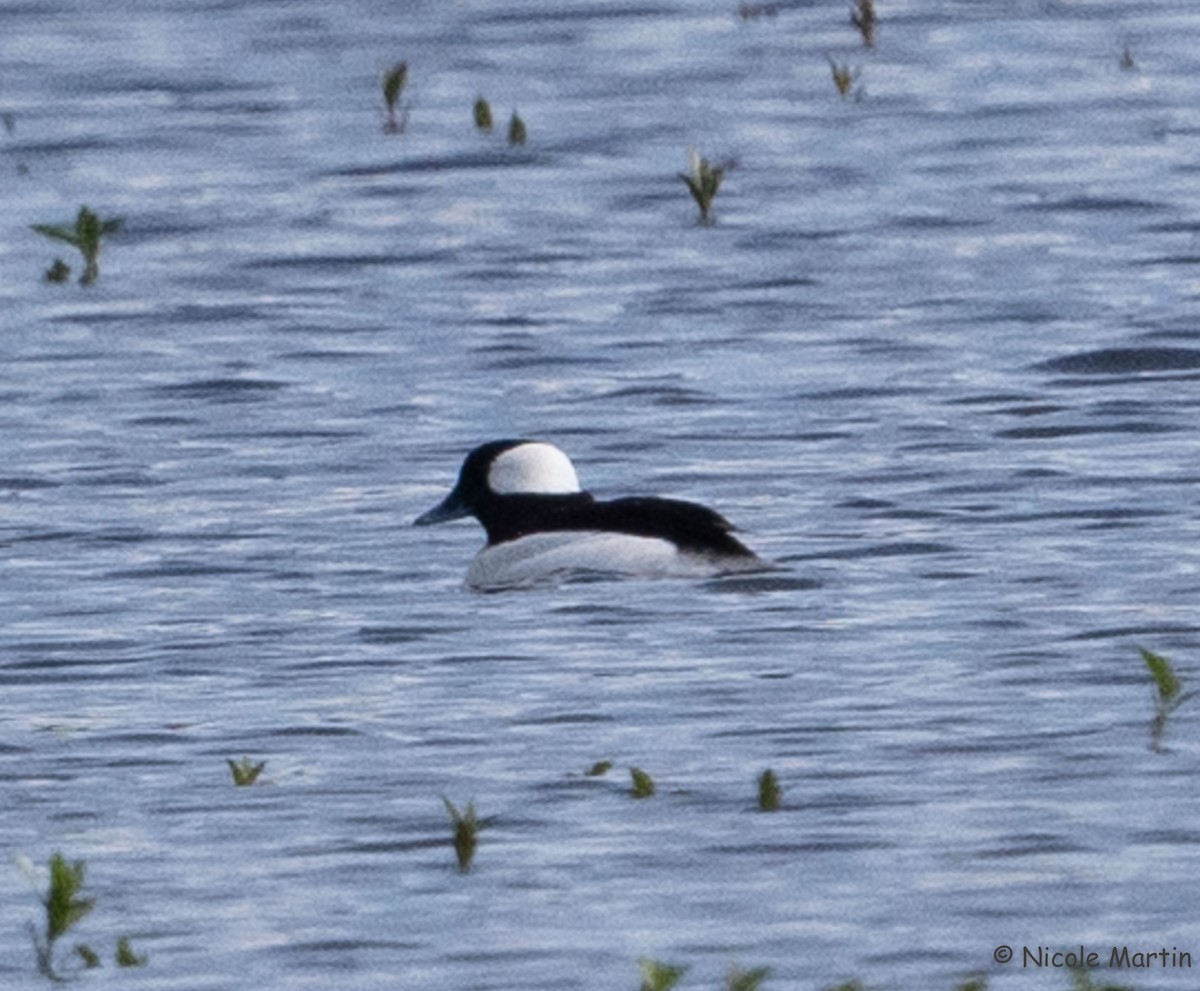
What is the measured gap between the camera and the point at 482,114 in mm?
20422

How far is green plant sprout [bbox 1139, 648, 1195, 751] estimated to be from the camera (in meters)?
9.38

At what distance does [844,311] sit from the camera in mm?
16750

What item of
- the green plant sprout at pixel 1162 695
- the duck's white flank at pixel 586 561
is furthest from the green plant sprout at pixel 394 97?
the green plant sprout at pixel 1162 695

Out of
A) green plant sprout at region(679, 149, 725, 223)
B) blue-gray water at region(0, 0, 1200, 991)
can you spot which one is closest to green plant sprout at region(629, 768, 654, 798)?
blue-gray water at region(0, 0, 1200, 991)

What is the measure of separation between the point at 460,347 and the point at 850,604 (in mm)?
4852

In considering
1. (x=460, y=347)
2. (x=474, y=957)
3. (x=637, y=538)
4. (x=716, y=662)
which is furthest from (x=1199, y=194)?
(x=474, y=957)

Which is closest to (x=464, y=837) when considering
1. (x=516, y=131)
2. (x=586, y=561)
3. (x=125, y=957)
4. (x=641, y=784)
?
(x=641, y=784)

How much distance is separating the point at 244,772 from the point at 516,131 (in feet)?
36.0

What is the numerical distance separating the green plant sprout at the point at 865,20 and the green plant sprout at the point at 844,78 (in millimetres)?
301

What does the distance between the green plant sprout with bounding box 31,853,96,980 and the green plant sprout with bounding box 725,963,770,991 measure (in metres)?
1.20

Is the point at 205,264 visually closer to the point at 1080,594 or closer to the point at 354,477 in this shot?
the point at 354,477

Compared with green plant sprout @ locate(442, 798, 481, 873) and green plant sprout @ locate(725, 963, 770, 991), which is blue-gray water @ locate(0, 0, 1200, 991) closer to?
green plant sprout @ locate(442, 798, 481, 873)

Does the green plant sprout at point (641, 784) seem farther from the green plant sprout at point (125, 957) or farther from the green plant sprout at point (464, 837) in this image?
the green plant sprout at point (125, 957)

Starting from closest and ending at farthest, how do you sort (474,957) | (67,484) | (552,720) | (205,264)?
(474,957) < (552,720) < (67,484) < (205,264)
